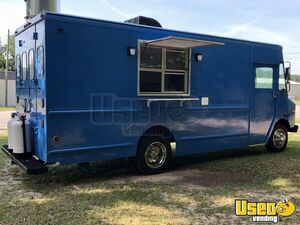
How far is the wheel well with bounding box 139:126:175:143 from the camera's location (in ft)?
23.7

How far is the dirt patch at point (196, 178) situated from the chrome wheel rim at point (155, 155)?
0.25 meters

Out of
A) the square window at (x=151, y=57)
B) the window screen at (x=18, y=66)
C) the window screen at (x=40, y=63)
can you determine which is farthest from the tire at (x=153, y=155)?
the window screen at (x=18, y=66)

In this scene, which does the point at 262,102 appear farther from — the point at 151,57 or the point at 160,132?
the point at 151,57

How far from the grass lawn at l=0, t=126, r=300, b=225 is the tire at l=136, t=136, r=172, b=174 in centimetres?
21

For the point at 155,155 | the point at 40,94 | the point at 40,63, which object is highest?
the point at 40,63

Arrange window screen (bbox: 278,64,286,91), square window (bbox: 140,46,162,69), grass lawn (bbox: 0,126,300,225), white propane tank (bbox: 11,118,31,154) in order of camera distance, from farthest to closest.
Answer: window screen (bbox: 278,64,286,91) < square window (bbox: 140,46,162,69) < white propane tank (bbox: 11,118,31,154) < grass lawn (bbox: 0,126,300,225)

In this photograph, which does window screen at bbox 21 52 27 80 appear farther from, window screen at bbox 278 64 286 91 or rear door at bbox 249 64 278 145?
window screen at bbox 278 64 286 91

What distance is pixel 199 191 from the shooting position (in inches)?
241

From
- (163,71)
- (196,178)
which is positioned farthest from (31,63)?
(196,178)

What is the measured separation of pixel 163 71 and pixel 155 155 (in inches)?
66.0

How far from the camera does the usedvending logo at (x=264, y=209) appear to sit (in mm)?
4949

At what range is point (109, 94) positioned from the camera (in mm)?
6656

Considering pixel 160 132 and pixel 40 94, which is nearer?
pixel 40 94

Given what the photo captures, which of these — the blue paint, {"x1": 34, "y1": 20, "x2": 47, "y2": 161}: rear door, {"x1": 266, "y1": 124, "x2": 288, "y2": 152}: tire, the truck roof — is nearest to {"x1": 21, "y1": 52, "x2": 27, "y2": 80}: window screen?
the blue paint
